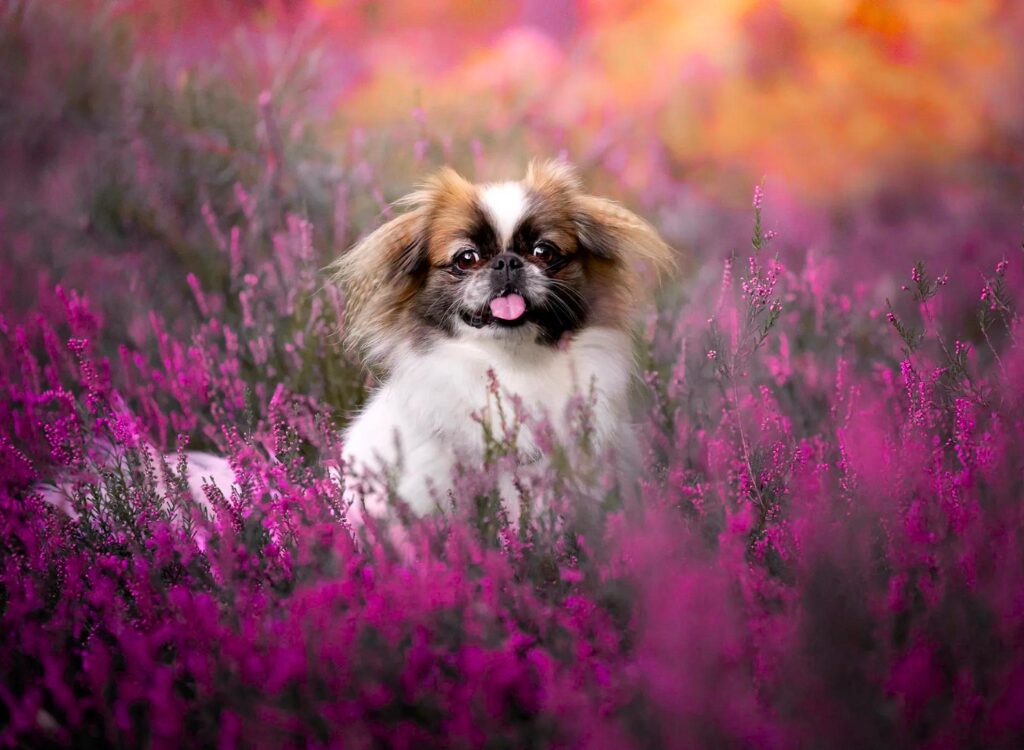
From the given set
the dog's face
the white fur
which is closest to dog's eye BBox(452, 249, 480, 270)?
the dog's face

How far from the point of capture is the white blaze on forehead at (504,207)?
2.82 m

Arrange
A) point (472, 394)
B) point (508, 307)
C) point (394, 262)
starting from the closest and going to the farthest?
point (508, 307) < point (472, 394) < point (394, 262)

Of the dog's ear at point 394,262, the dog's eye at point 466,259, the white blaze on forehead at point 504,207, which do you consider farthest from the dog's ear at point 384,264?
the white blaze on forehead at point 504,207

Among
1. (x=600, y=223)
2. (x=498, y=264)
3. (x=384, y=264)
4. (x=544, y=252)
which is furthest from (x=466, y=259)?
(x=600, y=223)

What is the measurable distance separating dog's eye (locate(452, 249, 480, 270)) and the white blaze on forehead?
10cm

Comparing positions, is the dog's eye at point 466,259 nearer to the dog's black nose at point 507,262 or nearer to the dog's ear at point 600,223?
the dog's black nose at point 507,262

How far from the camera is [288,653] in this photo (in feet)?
4.82

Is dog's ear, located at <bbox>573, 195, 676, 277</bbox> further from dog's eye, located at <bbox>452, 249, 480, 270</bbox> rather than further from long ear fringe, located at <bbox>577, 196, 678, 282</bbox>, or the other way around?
dog's eye, located at <bbox>452, 249, 480, 270</bbox>

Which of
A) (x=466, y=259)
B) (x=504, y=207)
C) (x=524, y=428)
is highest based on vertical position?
(x=504, y=207)

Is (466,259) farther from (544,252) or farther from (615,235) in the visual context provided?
(615,235)

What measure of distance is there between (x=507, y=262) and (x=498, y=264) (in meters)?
0.03

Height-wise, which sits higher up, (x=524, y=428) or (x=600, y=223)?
(x=600, y=223)

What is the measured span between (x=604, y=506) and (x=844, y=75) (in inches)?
160

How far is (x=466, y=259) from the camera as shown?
285cm
